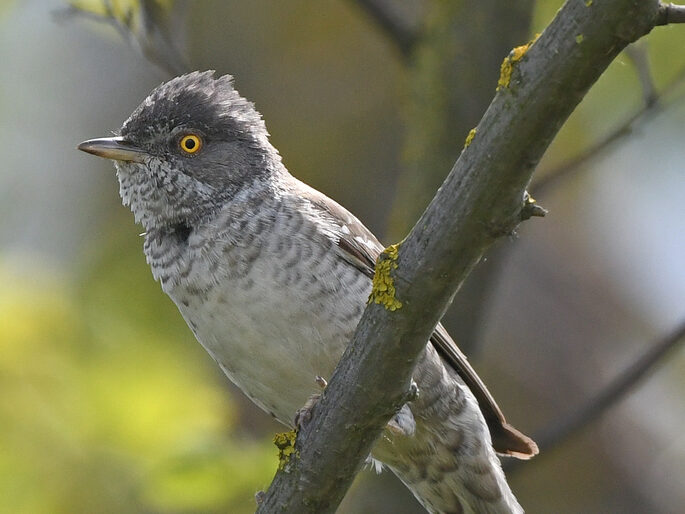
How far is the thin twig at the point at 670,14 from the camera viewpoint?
8.29 feet

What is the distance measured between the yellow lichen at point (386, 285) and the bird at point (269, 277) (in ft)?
3.15

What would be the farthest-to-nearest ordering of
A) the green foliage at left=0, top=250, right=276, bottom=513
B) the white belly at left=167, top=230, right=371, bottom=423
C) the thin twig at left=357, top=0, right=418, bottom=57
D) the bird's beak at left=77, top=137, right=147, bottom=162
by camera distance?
the thin twig at left=357, top=0, right=418, bottom=57 → the green foliage at left=0, top=250, right=276, bottom=513 → the bird's beak at left=77, top=137, right=147, bottom=162 → the white belly at left=167, top=230, right=371, bottom=423

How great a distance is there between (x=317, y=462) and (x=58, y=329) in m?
3.01

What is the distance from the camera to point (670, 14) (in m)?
2.54

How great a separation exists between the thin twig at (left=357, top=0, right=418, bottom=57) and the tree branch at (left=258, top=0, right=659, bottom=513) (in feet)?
9.05

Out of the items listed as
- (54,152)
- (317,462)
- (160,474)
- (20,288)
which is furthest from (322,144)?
(317,462)

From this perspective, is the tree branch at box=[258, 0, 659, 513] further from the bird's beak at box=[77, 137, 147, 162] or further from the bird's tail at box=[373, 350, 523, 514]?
the bird's beak at box=[77, 137, 147, 162]

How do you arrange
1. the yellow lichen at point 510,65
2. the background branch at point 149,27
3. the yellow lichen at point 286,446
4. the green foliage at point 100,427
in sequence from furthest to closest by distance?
the background branch at point 149,27
the green foliage at point 100,427
the yellow lichen at point 286,446
the yellow lichen at point 510,65

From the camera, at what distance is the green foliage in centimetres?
508

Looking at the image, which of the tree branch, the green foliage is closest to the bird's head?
the green foliage

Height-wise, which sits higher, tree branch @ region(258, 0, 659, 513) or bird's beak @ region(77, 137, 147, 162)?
tree branch @ region(258, 0, 659, 513)

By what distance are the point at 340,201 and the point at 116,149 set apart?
3.24 metres

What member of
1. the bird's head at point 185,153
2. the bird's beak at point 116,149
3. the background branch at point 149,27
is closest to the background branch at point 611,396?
the bird's head at point 185,153

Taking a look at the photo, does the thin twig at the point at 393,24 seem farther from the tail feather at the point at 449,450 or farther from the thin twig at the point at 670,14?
the thin twig at the point at 670,14
